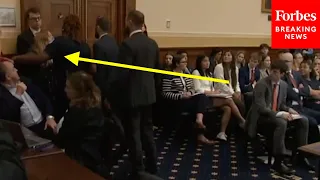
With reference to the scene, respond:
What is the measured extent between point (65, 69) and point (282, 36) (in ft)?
13.1

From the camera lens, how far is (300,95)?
5504 mm

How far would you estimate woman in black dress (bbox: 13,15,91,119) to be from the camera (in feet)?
14.3

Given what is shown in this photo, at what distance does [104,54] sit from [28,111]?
1149mm

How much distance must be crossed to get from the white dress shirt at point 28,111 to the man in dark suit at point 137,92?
2.47 ft

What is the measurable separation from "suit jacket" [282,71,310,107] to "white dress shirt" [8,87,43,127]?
9.45 feet

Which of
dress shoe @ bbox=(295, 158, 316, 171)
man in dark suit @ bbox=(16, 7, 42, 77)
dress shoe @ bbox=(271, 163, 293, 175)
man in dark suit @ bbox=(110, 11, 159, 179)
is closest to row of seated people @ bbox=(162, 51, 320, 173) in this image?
dress shoe @ bbox=(295, 158, 316, 171)

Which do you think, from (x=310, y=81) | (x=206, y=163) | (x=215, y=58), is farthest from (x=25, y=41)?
(x=310, y=81)

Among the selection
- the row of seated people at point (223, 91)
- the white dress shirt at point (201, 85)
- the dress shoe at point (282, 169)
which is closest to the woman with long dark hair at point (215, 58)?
the row of seated people at point (223, 91)

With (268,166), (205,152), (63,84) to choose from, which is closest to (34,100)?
(63,84)

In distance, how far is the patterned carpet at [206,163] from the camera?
435 centimetres

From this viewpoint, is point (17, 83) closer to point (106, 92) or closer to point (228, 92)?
point (106, 92)

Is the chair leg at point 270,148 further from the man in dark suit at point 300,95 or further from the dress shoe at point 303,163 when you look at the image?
the man in dark suit at point 300,95

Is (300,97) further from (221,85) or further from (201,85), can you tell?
(201,85)

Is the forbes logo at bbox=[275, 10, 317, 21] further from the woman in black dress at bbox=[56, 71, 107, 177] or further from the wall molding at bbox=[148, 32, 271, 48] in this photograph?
the woman in black dress at bbox=[56, 71, 107, 177]
